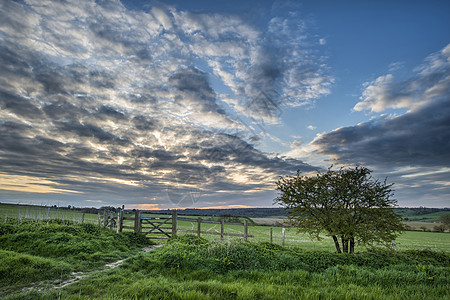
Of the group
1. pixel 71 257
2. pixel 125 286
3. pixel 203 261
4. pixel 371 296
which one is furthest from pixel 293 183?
pixel 71 257

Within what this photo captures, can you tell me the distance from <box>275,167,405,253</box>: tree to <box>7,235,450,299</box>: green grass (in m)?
1.43

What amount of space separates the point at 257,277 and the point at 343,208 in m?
8.01

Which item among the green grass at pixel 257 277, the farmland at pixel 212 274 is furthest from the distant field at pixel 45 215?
the green grass at pixel 257 277

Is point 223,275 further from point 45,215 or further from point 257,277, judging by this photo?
point 45,215

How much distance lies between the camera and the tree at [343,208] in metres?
12.7

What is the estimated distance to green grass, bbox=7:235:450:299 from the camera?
20.3 feet

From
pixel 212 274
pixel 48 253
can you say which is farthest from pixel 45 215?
pixel 212 274

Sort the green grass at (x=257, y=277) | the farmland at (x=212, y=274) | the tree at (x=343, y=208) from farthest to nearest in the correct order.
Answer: the tree at (x=343, y=208) → the farmland at (x=212, y=274) → the green grass at (x=257, y=277)

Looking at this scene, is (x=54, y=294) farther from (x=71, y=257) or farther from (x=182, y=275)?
(x=71, y=257)

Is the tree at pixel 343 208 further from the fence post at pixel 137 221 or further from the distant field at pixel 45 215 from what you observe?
the distant field at pixel 45 215

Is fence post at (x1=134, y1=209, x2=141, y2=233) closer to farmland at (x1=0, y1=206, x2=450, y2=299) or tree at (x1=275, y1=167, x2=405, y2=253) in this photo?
farmland at (x1=0, y1=206, x2=450, y2=299)

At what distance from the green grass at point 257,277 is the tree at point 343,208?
4.69 ft

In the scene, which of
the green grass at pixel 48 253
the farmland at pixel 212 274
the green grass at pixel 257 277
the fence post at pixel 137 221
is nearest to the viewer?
the green grass at pixel 257 277

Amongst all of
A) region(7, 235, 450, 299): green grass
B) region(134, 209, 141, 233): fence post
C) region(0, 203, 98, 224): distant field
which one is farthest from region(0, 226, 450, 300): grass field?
region(0, 203, 98, 224): distant field
